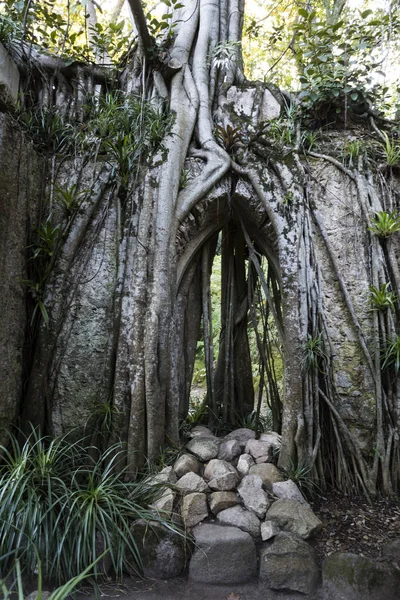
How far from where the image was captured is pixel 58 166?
334 centimetres

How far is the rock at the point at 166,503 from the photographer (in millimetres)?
2357

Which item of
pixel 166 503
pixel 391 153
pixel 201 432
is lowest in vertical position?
pixel 166 503

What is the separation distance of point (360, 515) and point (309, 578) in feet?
2.16

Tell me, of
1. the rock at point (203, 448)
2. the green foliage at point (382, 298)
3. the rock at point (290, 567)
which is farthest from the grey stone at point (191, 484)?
the green foliage at point (382, 298)

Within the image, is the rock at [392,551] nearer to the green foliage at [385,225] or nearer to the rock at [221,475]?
the rock at [221,475]

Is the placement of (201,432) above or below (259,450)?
above

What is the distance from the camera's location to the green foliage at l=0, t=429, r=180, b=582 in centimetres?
202

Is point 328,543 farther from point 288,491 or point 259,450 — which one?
point 259,450

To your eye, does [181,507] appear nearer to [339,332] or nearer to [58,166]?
[339,332]

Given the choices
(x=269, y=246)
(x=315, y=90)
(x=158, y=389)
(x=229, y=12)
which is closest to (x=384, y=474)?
(x=158, y=389)

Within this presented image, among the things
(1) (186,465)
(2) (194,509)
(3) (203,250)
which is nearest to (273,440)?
(1) (186,465)

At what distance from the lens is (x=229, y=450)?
9.75 ft

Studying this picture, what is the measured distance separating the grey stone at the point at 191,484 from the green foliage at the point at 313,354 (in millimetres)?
1074

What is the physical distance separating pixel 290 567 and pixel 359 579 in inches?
13.5
